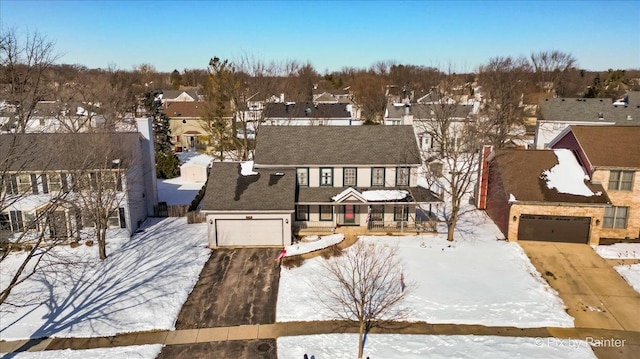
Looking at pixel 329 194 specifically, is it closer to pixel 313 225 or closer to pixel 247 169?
pixel 313 225

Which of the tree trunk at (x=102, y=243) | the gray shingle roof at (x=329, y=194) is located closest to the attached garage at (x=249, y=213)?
the gray shingle roof at (x=329, y=194)

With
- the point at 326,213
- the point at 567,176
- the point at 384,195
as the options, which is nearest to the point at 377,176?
the point at 384,195

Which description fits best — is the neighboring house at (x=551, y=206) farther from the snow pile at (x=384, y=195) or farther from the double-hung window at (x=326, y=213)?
the double-hung window at (x=326, y=213)

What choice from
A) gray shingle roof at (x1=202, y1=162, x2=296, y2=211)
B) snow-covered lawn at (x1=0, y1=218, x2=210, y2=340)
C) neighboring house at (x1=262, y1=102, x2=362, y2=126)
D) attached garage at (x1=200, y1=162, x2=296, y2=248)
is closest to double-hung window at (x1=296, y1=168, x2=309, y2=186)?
gray shingle roof at (x1=202, y1=162, x2=296, y2=211)

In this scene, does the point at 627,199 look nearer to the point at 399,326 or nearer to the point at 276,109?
the point at 399,326

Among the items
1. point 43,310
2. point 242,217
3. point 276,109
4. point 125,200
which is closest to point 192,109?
point 276,109

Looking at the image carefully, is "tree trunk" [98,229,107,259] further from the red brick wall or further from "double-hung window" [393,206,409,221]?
the red brick wall
